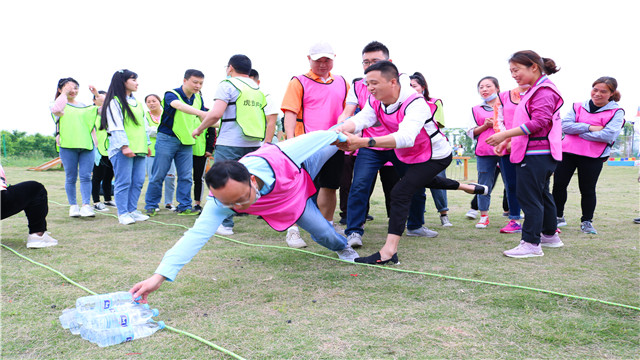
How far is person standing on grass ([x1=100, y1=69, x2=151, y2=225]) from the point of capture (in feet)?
16.1

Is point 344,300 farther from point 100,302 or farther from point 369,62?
point 369,62

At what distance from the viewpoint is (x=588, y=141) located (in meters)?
4.45

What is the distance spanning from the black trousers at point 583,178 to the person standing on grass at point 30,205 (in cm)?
513

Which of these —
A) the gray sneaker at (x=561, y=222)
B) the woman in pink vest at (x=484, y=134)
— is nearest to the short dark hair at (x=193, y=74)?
the woman in pink vest at (x=484, y=134)

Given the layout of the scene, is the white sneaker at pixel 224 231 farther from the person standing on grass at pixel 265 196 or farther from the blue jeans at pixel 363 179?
the person standing on grass at pixel 265 196

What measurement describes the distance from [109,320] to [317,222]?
53.5 inches

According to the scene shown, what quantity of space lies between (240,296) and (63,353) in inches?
38.3

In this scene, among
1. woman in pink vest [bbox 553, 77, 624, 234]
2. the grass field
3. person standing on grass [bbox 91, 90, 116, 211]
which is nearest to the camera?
the grass field

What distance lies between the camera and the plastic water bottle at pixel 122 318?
2051mm

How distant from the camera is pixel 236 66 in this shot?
14.7ft

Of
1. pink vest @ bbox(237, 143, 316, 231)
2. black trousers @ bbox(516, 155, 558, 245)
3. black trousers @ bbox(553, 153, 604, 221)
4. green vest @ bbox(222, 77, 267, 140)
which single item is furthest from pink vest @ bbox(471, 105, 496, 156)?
pink vest @ bbox(237, 143, 316, 231)

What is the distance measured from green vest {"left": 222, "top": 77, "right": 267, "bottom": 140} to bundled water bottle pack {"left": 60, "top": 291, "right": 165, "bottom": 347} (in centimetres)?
248

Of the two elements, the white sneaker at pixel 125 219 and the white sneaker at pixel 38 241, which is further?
the white sneaker at pixel 125 219

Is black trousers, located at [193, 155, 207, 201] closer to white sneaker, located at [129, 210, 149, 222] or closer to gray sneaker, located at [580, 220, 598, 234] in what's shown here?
white sneaker, located at [129, 210, 149, 222]
